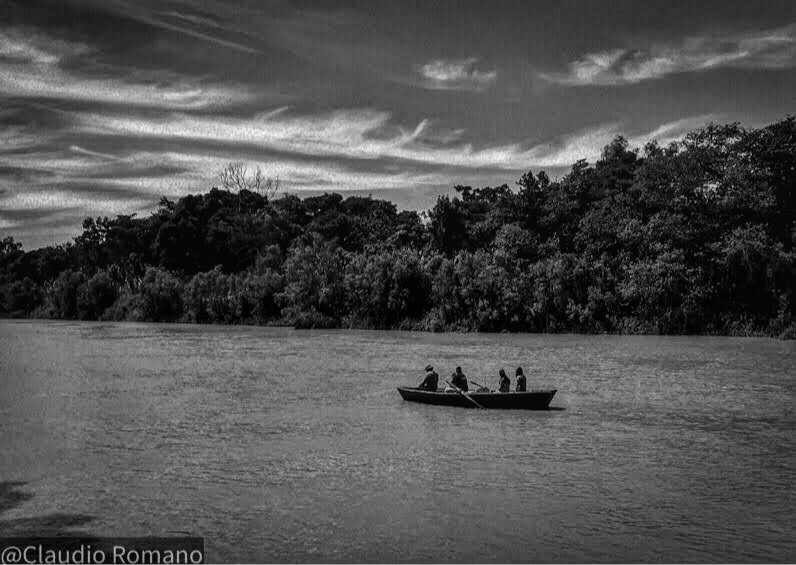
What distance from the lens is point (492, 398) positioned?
875 inches

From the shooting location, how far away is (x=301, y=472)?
15.4 m

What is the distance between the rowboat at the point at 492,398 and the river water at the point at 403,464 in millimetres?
284

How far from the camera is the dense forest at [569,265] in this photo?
177ft

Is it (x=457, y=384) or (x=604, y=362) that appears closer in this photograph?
(x=457, y=384)

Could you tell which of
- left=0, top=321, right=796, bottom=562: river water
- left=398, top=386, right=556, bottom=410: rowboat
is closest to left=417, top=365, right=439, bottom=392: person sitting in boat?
left=398, top=386, right=556, bottom=410: rowboat

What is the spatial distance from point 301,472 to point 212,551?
15.4 ft

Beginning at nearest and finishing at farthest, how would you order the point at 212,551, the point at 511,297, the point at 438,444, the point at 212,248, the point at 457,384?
the point at 212,551 < the point at 438,444 < the point at 457,384 < the point at 511,297 < the point at 212,248

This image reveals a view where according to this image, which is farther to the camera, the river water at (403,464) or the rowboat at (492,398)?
the rowboat at (492,398)

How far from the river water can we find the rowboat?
28 cm

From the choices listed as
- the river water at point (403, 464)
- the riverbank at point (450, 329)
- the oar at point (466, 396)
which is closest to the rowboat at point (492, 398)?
the oar at point (466, 396)

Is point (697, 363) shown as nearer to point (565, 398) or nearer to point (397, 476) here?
point (565, 398)

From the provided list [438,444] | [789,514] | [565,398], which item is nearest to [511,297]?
[565,398]

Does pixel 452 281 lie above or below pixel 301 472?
→ above

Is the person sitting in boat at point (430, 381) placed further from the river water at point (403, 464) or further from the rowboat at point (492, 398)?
the river water at point (403, 464)
